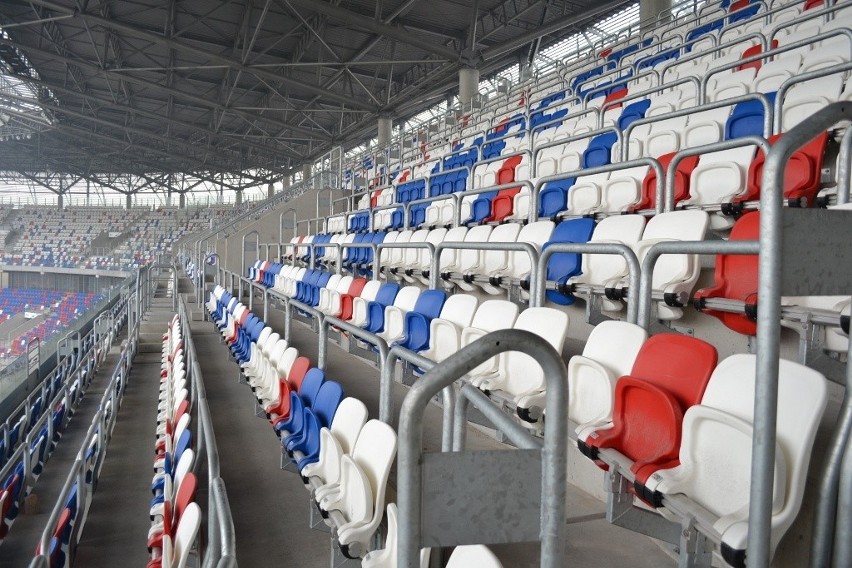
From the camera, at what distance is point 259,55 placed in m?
13.7

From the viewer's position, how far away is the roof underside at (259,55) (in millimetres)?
12531

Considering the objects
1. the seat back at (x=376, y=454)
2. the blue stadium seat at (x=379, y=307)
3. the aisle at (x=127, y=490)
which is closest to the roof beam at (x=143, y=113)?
the aisle at (x=127, y=490)

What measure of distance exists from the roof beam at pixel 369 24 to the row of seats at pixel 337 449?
9552 mm

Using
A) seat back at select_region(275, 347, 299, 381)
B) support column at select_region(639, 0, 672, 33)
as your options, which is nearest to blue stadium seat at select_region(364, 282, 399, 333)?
seat back at select_region(275, 347, 299, 381)

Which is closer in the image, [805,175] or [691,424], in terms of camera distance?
[691,424]

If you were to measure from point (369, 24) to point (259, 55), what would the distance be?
11.4ft

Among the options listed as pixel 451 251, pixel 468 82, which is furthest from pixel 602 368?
pixel 468 82

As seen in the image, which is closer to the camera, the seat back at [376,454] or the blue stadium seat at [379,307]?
the seat back at [376,454]

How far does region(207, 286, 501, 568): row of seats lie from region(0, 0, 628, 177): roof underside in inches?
395

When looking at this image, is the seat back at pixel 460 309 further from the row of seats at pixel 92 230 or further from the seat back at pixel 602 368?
the row of seats at pixel 92 230

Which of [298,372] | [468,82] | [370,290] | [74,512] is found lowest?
[74,512]

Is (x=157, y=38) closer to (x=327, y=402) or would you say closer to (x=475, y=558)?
(x=327, y=402)

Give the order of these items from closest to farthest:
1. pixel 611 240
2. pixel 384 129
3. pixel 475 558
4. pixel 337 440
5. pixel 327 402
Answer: pixel 475 558 → pixel 337 440 → pixel 327 402 → pixel 611 240 → pixel 384 129

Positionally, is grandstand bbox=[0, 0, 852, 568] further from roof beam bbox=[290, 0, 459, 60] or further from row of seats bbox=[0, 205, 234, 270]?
row of seats bbox=[0, 205, 234, 270]
